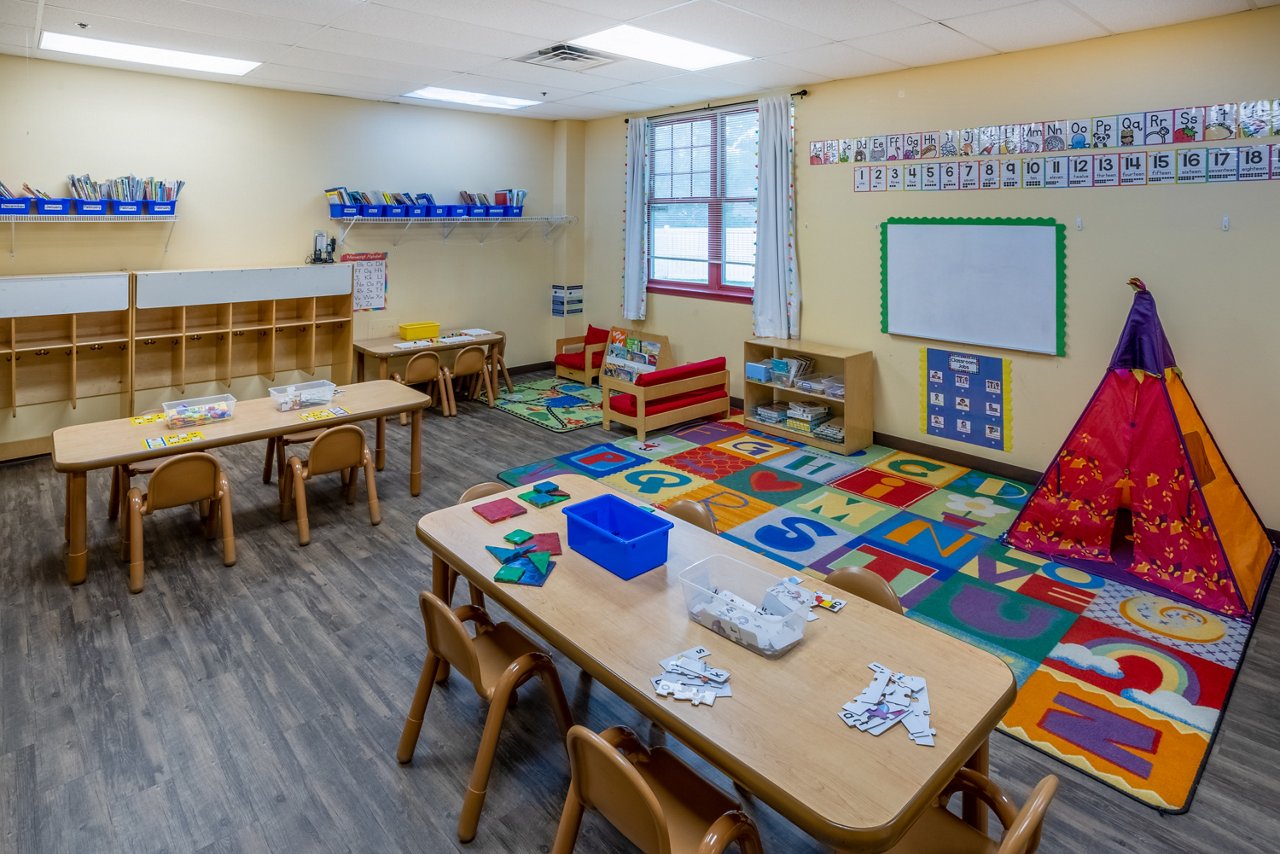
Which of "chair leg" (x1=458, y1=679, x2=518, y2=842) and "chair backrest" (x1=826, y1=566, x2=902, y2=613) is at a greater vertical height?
"chair backrest" (x1=826, y1=566, x2=902, y2=613)

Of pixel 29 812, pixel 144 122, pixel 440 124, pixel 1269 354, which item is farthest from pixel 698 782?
pixel 440 124

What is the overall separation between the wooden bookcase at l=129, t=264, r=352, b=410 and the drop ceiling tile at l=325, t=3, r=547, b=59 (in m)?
2.39

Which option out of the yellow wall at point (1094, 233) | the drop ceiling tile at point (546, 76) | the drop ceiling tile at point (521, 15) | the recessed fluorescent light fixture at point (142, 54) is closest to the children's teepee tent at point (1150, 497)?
the yellow wall at point (1094, 233)

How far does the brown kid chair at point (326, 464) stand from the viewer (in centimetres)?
419

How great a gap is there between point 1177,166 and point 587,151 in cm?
554

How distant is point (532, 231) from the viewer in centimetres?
816

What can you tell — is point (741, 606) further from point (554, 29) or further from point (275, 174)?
point (275, 174)

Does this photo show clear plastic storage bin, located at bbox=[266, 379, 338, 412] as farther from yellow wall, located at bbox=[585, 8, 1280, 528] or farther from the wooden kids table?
yellow wall, located at bbox=[585, 8, 1280, 528]

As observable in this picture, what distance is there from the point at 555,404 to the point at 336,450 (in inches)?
119

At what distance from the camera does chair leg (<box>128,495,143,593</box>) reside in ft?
12.0

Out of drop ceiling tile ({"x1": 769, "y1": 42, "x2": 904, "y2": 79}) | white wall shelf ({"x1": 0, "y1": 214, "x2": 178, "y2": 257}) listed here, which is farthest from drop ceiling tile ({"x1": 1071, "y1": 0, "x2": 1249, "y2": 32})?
white wall shelf ({"x1": 0, "y1": 214, "x2": 178, "y2": 257})

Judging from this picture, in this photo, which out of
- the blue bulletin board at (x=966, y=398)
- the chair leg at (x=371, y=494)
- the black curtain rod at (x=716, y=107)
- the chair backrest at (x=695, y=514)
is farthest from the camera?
the black curtain rod at (x=716, y=107)

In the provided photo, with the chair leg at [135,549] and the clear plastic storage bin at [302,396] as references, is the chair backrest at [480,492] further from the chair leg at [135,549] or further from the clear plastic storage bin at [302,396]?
the clear plastic storage bin at [302,396]

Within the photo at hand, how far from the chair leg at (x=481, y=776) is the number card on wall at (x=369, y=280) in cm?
541
